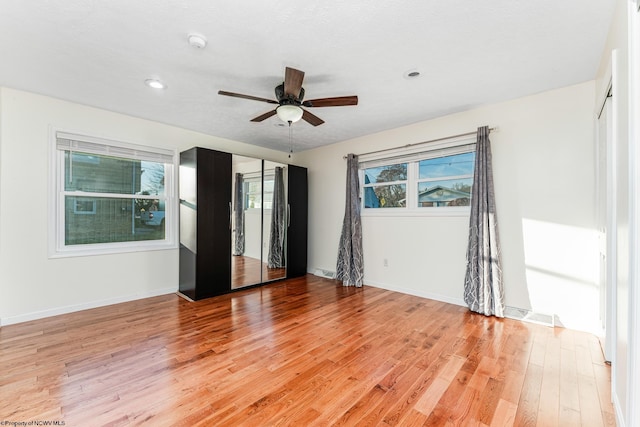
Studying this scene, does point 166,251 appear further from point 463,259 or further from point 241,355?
point 463,259

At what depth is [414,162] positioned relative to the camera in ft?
12.6

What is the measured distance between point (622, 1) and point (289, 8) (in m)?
1.96

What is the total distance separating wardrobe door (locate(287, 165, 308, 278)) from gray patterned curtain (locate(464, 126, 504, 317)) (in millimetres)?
2781

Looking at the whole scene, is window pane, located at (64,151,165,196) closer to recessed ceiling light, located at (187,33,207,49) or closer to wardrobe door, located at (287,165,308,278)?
wardrobe door, located at (287,165,308,278)

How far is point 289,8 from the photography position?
1682 millimetres

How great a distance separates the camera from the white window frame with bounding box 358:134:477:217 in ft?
11.1

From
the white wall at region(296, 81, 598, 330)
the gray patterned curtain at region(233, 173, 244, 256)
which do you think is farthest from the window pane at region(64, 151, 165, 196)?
the white wall at region(296, 81, 598, 330)

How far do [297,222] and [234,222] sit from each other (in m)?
1.25

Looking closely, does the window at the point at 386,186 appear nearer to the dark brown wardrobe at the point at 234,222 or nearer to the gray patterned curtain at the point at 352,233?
the gray patterned curtain at the point at 352,233

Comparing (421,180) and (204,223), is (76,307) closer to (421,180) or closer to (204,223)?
(204,223)

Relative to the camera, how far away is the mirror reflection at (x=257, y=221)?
13.3ft

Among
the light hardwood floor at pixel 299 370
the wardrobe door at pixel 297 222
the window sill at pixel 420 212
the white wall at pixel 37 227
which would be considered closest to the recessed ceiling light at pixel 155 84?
the white wall at pixel 37 227

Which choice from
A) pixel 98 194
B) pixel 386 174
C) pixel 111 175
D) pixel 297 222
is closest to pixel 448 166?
pixel 386 174

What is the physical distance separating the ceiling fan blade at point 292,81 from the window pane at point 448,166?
7.46 feet
